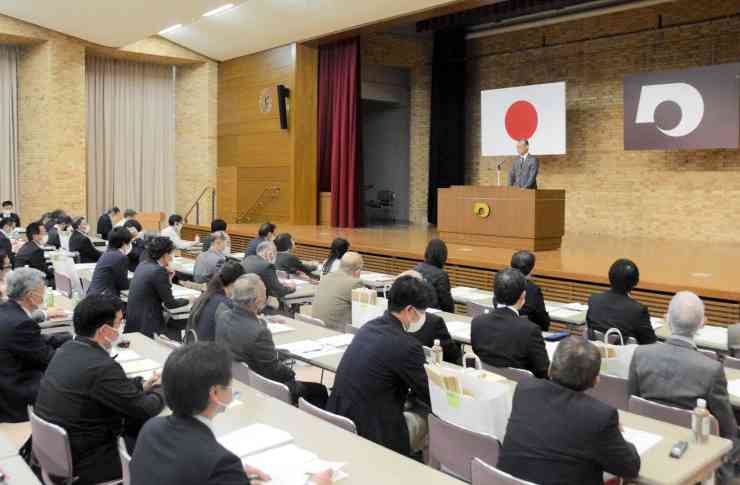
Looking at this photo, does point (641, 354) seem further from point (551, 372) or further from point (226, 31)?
point (226, 31)

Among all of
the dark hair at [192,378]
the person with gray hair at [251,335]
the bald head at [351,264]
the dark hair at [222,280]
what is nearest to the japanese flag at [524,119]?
the bald head at [351,264]

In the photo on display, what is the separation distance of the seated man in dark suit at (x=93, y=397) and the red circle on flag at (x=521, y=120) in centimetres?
1229

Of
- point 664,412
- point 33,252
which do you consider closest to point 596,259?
point 664,412

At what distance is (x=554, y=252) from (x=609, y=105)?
543 cm

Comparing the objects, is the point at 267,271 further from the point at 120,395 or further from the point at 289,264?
the point at 120,395

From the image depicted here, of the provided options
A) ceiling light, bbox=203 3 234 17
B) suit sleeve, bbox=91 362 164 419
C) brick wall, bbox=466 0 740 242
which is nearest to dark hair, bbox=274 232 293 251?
suit sleeve, bbox=91 362 164 419

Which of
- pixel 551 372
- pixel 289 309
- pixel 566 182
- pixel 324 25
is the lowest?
pixel 289 309

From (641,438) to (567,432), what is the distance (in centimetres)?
59

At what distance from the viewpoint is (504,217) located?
9.62 meters

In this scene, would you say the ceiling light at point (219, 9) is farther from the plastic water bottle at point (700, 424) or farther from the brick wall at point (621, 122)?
the plastic water bottle at point (700, 424)

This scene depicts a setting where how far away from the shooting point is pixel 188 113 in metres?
17.4

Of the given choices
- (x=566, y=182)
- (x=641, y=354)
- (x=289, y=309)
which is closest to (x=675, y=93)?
(x=566, y=182)

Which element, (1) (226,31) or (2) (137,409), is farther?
(1) (226,31)

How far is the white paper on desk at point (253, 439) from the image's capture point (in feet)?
8.63
